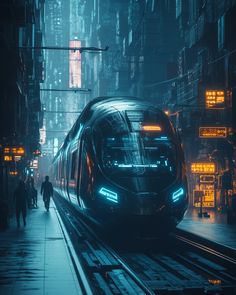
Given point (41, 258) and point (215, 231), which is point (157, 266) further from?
point (215, 231)

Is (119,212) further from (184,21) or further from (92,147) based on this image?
(184,21)

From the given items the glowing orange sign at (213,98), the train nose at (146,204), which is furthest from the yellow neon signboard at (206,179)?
the train nose at (146,204)

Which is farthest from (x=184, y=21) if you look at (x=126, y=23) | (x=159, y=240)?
(x=126, y=23)

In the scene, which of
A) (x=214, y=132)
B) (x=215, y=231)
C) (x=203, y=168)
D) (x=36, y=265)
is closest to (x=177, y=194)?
(x=215, y=231)

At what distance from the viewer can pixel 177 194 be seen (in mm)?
20391

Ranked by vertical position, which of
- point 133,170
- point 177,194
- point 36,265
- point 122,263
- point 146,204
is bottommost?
point 122,263

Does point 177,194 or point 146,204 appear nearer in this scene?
point 146,204

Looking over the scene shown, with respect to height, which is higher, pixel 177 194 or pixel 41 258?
pixel 177 194

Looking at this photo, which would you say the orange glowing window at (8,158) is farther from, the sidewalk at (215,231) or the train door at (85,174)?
the train door at (85,174)

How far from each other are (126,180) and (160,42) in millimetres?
70094

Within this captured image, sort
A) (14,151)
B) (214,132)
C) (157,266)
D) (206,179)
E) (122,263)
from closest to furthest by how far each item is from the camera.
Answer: (122,263)
(157,266)
(14,151)
(206,179)
(214,132)

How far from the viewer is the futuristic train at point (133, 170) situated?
1986 cm

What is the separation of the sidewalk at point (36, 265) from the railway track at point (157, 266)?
0.53 meters

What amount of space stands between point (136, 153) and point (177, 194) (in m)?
1.73
